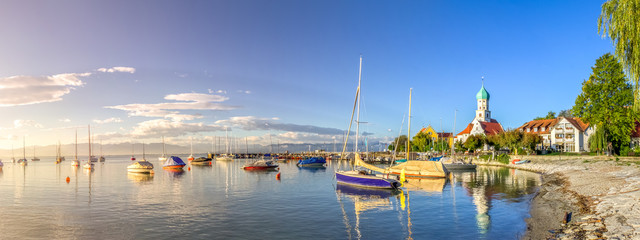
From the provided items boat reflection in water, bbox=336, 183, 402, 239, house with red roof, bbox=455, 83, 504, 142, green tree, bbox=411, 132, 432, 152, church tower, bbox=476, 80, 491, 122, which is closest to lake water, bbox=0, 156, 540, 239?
boat reflection in water, bbox=336, 183, 402, 239

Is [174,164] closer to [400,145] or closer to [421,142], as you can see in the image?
[421,142]

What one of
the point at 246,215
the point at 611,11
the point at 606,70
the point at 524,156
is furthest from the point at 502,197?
the point at 524,156

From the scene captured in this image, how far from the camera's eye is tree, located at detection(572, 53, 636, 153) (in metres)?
62.8

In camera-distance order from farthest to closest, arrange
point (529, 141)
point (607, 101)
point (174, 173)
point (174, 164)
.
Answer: point (174, 164), point (529, 141), point (174, 173), point (607, 101)

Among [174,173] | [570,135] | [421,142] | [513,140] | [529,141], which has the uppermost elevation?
[570,135]

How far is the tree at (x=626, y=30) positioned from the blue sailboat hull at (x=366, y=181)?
75.3 feet

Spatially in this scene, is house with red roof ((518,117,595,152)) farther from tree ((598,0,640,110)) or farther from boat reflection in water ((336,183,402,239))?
tree ((598,0,640,110))

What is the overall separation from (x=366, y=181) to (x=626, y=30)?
2693cm

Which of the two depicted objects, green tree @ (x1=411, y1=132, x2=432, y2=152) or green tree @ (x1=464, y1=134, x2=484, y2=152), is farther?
green tree @ (x1=411, y1=132, x2=432, y2=152)

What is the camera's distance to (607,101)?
210 ft

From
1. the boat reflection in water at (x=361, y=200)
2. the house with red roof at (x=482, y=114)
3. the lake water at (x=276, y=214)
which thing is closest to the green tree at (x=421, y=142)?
the house with red roof at (x=482, y=114)

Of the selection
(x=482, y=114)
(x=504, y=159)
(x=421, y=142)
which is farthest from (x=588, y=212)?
(x=482, y=114)

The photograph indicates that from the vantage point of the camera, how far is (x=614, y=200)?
85.9 feet

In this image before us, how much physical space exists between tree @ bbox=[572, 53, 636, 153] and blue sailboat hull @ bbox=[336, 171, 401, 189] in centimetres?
4562
